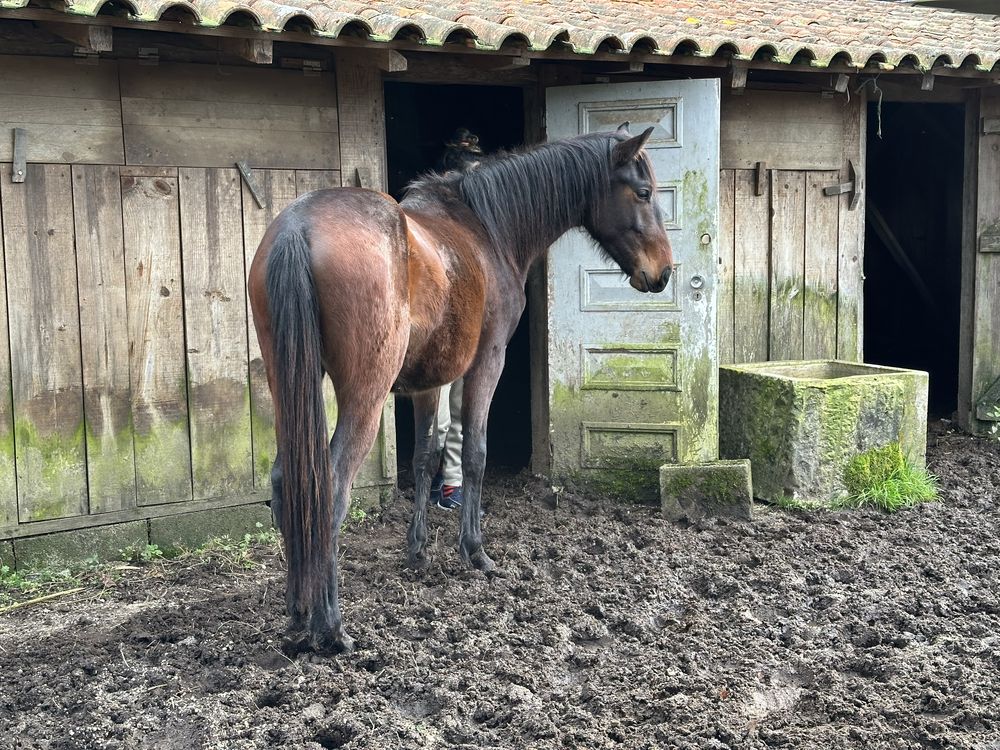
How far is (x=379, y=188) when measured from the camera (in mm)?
5598

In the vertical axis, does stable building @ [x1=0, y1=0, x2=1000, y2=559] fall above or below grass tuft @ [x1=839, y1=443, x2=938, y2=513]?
above

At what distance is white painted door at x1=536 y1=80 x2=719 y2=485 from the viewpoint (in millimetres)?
5891

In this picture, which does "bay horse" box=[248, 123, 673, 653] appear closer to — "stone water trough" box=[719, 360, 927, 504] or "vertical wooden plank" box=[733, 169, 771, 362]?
"stone water trough" box=[719, 360, 927, 504]

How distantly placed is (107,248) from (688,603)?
3359 mm

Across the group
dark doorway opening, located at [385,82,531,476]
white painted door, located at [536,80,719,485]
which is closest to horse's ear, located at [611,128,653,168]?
white painted door, located at [536,80,719,485]

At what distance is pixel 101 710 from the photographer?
3.18m

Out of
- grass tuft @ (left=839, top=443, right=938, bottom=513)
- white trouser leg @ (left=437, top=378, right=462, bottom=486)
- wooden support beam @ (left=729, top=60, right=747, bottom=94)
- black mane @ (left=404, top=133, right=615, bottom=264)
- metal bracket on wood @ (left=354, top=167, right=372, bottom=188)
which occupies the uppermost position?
wooden support beam @ (left=729, top=60, right=747, bottom=94)

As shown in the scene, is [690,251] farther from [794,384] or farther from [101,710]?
[101,710]

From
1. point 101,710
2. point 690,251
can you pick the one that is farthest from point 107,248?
point 690,251

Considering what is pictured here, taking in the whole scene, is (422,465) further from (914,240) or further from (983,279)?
(914,240)

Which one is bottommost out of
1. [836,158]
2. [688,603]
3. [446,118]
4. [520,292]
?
[688,603]

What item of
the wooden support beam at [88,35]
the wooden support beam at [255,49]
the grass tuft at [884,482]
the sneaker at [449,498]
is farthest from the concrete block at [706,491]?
the wooden support beam at [88,35]

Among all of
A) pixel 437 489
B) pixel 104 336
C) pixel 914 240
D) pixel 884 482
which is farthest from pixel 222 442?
pixel 914 240

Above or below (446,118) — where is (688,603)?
below
